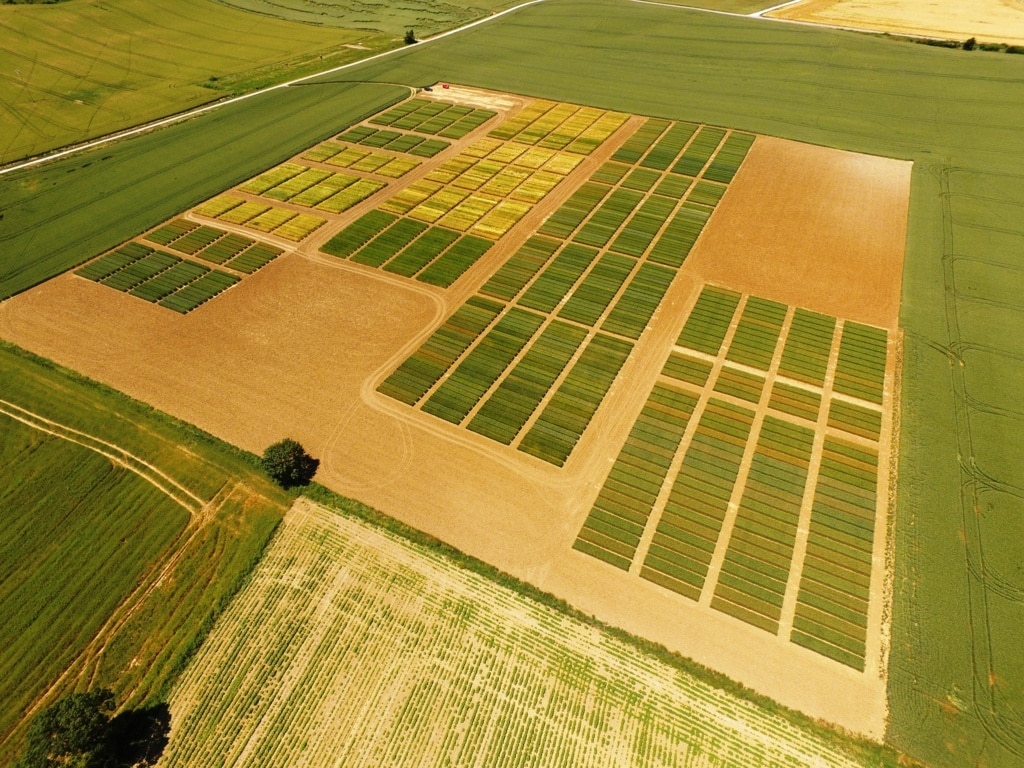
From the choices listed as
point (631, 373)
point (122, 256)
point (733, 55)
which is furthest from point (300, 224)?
point (733, 55)

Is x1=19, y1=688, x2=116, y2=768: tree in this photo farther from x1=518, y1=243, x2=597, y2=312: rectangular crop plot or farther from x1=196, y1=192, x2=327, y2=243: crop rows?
x1=196, y1=192, x2=327, y2=243: crop rows

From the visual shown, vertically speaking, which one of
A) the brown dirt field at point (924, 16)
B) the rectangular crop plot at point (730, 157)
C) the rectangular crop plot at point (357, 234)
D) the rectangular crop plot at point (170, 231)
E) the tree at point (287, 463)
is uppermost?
the brown dirt field at point (924, 16)

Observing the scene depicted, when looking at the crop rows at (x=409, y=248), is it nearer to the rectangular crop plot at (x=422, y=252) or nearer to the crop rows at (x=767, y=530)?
the rectangular crop plot at (x=422, y=252)

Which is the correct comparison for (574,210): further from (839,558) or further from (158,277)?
(158,277)

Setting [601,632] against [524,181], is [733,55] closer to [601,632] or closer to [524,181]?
[524,181]

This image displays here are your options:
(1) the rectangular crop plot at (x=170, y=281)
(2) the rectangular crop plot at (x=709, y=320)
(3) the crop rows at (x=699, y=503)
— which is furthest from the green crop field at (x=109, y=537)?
(2) the rectangular crop plot at (x=709, y=320)

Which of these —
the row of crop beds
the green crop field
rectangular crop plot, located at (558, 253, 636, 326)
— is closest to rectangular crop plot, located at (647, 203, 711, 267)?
rectangular crop plot, located at (558, 253, 636, 326)
